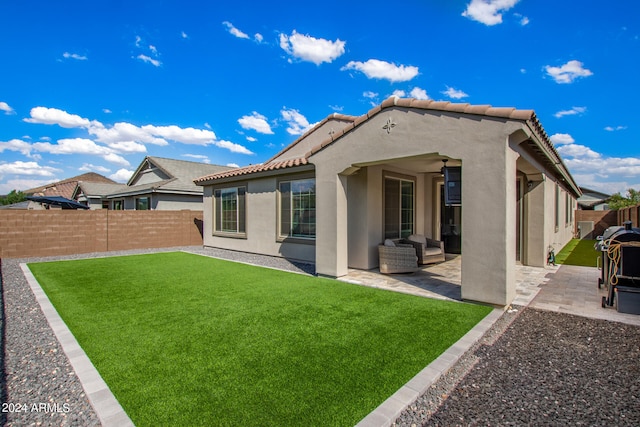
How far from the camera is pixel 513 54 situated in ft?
36.4

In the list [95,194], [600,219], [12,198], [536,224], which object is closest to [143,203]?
[95,194]

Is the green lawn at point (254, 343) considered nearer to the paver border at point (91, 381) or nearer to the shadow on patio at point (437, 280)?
the paver border at point (91, 381)

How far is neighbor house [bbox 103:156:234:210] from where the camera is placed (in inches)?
742

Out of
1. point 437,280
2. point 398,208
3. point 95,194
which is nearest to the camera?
point 437,280

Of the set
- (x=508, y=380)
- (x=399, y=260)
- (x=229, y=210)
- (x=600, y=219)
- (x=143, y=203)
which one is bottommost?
(x=508, y=380)

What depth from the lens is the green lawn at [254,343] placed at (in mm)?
2799

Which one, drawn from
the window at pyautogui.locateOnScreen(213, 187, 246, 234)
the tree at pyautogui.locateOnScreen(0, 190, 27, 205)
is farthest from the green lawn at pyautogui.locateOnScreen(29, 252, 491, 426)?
the tree at pyautogui.locateOnScreen(0, 190, 27, 205)

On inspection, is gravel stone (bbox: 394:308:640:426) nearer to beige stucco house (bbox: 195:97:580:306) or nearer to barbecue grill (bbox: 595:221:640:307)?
barbecue grill (bbox: 595:221:640:307)

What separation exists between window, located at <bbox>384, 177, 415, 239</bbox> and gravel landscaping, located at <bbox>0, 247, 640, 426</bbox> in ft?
16.9

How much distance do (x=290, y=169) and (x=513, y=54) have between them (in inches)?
346

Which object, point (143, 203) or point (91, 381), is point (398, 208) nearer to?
point (91, 381)

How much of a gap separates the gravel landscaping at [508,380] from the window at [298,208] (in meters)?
6.59

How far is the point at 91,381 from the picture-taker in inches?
125

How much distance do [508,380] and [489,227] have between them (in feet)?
9.44
